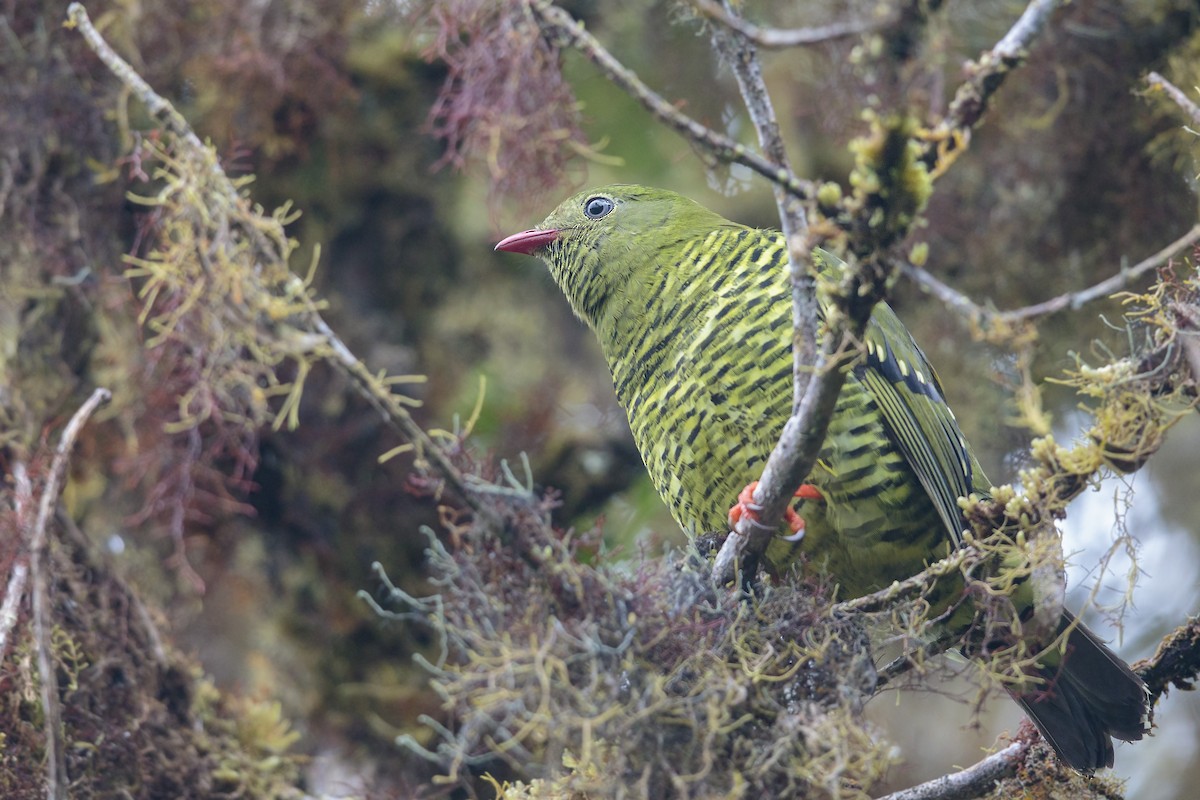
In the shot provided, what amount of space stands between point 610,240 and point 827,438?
1109 mm

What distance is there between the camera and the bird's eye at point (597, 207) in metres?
3.83

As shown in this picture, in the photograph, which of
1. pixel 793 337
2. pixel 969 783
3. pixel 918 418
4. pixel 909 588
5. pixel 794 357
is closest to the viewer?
pixel 793 337

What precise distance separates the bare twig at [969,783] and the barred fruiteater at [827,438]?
0.13 metres

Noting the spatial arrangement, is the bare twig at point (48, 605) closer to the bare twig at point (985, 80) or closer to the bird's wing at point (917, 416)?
the bird's wing at point (917, 416)

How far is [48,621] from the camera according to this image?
297 cm

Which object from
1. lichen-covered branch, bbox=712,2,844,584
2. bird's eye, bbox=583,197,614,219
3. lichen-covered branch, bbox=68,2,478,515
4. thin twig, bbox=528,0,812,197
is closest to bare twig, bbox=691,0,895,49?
lichen-covered branch, bbox=712,2,844,584

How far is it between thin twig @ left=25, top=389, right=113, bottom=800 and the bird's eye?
1632 mm

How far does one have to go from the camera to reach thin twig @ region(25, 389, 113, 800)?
279 centimetres

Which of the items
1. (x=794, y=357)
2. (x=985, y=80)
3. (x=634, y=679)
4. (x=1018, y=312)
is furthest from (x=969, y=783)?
(x=985, y=80)

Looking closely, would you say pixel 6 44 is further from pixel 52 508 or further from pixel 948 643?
pixel 948 643

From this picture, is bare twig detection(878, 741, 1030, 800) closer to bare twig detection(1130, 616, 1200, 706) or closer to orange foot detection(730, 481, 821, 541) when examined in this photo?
bare twig detection(1130, 616, 1200, 706)

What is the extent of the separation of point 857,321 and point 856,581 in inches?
50.0

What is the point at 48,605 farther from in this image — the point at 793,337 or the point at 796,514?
the point at 793,337

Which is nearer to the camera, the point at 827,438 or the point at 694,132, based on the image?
the point at 694,132
